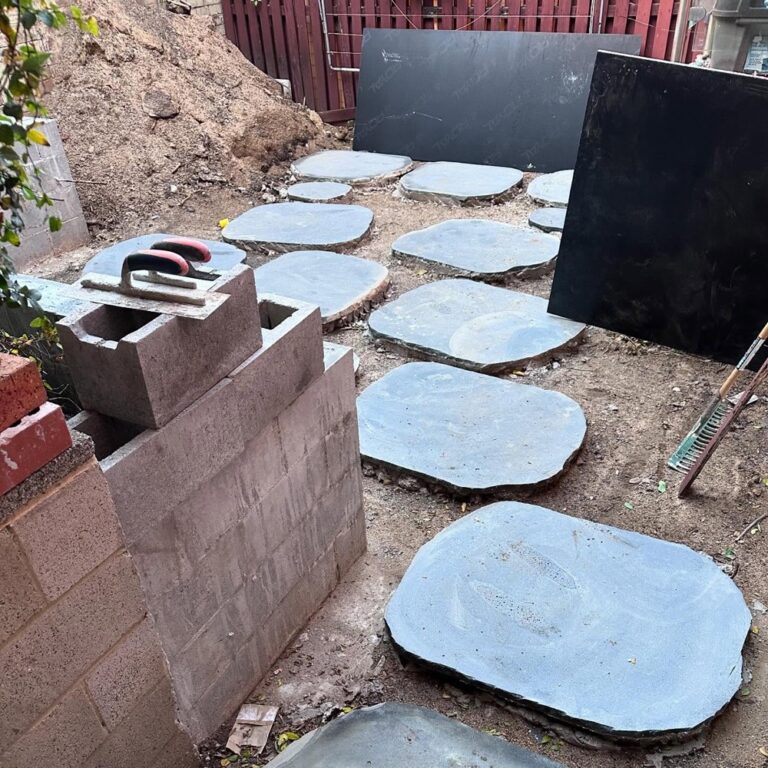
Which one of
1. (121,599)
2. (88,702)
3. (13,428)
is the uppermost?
(13,428)

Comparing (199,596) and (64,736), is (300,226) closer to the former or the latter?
(199,596)

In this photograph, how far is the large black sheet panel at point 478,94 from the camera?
262 inches

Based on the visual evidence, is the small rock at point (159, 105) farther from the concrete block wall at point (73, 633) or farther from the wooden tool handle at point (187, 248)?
the concrete block wall at point (73, 633)

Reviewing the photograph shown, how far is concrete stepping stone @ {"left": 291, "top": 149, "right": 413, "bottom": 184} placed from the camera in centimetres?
671

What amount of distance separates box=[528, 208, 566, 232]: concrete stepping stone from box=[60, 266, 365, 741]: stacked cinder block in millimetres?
3478

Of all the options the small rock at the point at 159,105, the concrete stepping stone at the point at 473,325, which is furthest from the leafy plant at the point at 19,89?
the small rock at the point at 159,105

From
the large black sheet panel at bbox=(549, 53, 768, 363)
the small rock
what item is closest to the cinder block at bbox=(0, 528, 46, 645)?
the large black sheet panel at bbox=(549, 53, 768, 363)

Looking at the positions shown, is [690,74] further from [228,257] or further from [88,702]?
[88,702]

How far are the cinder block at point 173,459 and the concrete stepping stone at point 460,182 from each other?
4640 millimetres

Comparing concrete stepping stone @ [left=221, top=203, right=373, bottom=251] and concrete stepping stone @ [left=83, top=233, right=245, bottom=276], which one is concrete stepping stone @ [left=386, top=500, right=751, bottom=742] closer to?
concrete stepping stone @ [left=83, top=233, right=245, bottom=276]

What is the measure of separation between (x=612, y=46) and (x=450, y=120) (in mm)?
1586

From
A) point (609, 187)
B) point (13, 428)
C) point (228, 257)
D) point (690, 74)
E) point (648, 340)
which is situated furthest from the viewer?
point (228, 257)

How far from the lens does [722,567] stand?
2766 millimetres

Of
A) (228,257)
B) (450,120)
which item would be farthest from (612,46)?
(228,257)
